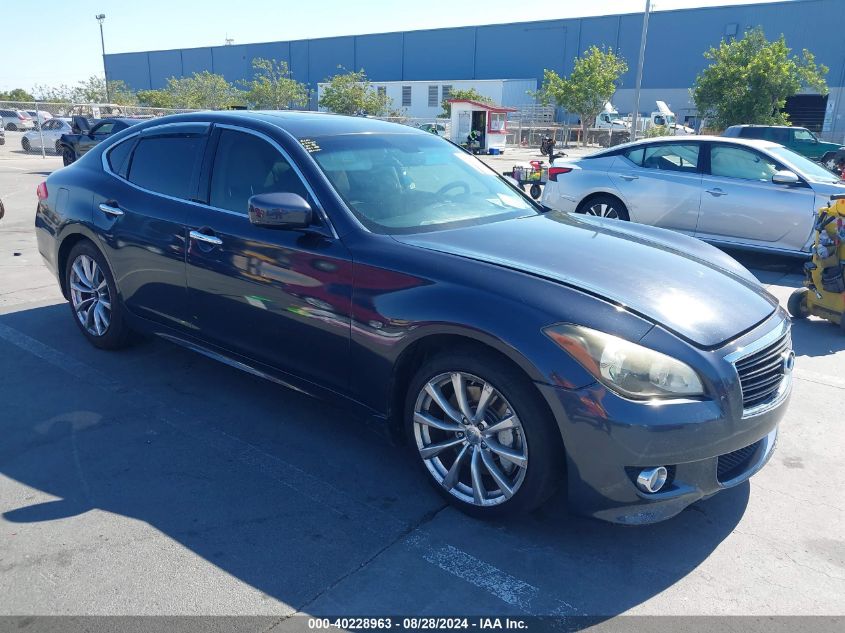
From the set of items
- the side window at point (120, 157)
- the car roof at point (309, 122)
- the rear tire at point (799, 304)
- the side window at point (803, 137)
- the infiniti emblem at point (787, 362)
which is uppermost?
the car roof at point (309, 122)

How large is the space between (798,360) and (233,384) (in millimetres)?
4277

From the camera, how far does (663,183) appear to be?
8641mm

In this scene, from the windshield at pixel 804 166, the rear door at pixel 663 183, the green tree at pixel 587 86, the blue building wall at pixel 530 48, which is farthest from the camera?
the blue building wall at pixel 530 48

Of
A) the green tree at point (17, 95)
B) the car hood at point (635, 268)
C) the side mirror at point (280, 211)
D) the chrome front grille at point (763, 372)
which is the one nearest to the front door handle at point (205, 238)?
the side mirror at point (280, 211)

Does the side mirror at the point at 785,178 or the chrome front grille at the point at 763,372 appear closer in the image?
the chrome front grille at the point at 763,372

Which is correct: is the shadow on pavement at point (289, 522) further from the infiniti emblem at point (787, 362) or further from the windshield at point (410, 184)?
the windshield at point (410, 184)

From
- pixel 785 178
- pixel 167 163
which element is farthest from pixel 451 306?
pixel 785 178

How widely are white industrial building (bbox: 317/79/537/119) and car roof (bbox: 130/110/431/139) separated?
5339 cm

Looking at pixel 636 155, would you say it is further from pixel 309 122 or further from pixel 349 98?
pixel 349 98

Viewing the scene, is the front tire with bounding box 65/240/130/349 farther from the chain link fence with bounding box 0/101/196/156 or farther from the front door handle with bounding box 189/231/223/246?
the chain link fence with bounding box 0/101/196/156

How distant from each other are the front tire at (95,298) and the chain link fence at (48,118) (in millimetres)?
20251

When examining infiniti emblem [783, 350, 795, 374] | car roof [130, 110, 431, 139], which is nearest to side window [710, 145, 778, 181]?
car roof [130, 110, 431, 139]

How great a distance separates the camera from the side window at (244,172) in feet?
12.3

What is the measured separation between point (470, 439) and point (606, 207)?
673 centimetres
